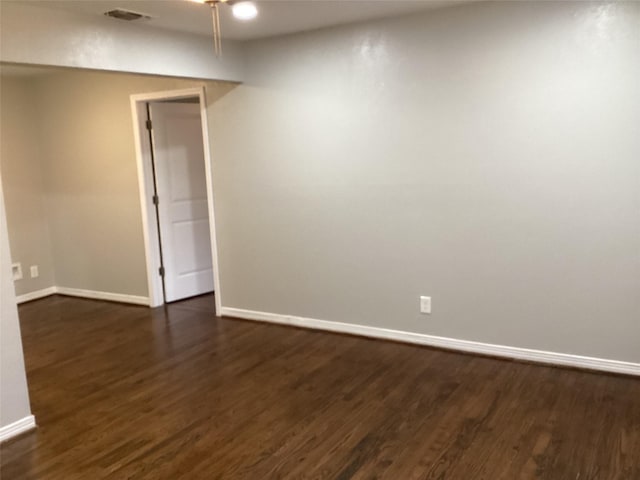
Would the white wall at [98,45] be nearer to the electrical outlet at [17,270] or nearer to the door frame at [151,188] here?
the door frame at [151,188]

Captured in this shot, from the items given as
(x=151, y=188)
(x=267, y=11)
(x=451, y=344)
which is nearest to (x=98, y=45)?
(x=267, y=11)

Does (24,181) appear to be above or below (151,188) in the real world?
above

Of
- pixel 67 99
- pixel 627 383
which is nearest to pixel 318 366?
pixel 627 383

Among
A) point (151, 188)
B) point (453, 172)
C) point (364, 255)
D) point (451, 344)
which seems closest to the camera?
point (453, 172)

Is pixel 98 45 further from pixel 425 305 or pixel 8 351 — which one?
pixel 425 305

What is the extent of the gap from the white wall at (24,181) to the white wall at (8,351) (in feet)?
10.4

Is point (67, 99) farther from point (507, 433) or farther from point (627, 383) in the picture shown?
point (627, 383)

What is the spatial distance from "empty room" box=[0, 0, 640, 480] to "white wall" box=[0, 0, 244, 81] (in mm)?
12

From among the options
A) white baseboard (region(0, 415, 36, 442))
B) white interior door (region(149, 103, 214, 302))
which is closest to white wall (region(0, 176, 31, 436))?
white baseboard (region(0, 415, 36, 442))

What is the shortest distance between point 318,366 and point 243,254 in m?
1.43

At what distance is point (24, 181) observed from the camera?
18.9 ft

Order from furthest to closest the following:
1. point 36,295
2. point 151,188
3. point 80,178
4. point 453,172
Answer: point 36,295
point 80,178
point 151,188
point 453,172

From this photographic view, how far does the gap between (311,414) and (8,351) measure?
1.63 meters

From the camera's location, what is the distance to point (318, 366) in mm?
3721
